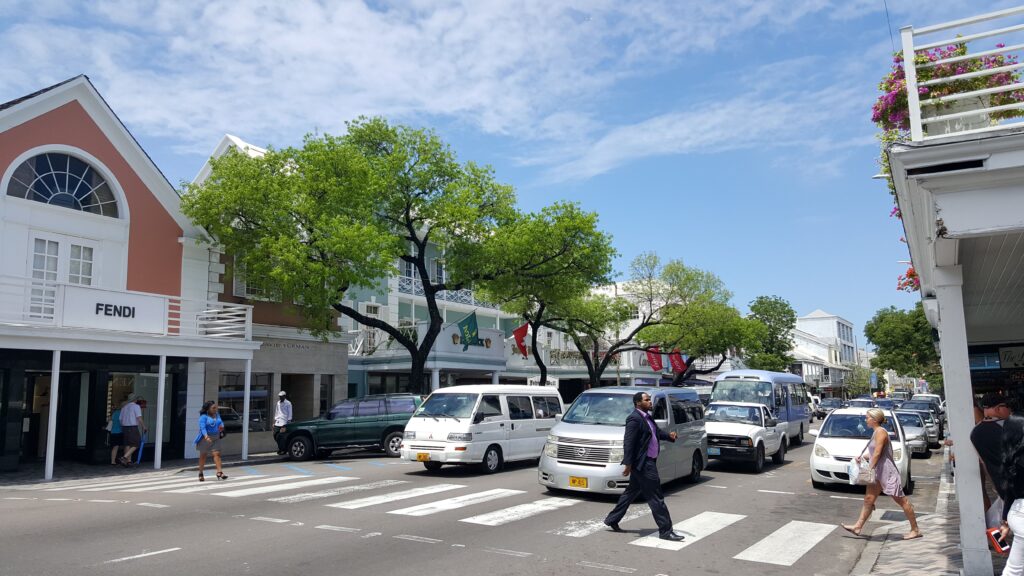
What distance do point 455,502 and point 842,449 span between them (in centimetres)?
765

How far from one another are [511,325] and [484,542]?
38.8 m

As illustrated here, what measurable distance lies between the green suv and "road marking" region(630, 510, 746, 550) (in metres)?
11.7

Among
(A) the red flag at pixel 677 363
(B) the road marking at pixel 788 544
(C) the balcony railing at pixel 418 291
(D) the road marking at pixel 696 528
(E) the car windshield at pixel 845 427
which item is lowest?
(B) the road marking at pixel 788 544

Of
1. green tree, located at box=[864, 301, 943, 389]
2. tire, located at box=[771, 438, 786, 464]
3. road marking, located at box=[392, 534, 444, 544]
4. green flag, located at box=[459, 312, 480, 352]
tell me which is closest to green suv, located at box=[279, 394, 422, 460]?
tire, located at box=[771, 438, 786, 464]

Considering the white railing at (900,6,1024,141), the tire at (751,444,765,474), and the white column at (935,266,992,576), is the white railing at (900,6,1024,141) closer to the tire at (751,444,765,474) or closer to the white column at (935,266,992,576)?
the white column at (935,266,992,576)

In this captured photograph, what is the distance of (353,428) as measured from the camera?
2127 centimetres

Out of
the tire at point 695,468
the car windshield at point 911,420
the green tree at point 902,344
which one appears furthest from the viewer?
the green tree at point 902,344

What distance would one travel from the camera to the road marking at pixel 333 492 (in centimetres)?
1259

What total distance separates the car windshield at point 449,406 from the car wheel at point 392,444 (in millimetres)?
4765

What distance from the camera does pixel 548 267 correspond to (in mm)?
27281

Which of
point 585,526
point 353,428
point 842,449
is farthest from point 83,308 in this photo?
point 842,449

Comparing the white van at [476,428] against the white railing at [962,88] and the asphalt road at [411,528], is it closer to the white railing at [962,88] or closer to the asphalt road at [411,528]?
the asphalt road at [411,528]

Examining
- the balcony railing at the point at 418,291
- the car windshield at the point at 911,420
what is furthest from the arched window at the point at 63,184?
the car windshield at the point at 911,420

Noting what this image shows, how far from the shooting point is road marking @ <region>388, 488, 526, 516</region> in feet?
36.7
